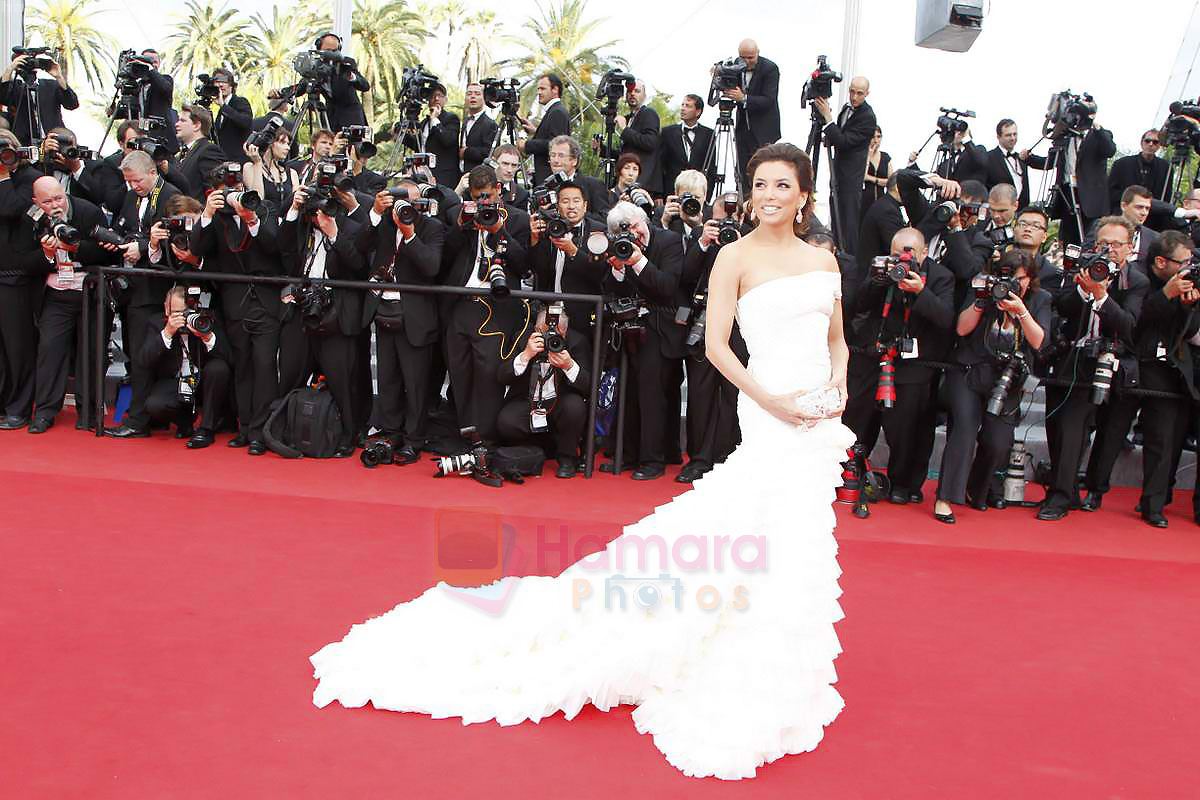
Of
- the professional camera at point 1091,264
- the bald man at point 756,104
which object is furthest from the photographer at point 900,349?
the bald man at point 756,104

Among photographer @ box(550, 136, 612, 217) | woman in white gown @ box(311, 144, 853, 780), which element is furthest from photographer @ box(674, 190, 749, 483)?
woman in white gown @ box(311, 144, 853, 780)

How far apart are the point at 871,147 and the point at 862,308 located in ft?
8.32

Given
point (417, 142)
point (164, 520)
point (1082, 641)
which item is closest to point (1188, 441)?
point (1082, 641)

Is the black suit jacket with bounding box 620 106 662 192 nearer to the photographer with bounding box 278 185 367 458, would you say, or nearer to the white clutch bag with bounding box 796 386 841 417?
the photographer with bounding box 278 185 367 458

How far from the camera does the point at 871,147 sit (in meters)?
8.28

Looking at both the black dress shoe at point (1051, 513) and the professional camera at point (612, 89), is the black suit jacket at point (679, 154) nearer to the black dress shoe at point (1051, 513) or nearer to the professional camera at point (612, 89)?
the professional camera at point (612, 89)

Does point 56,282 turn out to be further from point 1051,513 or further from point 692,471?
point 1051,513

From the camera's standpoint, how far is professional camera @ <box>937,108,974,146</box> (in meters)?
7.79

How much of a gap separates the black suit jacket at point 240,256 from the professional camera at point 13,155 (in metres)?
1.30

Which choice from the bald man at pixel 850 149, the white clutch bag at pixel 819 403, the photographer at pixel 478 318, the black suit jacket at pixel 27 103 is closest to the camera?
the white clutch bag at pixel 819 403

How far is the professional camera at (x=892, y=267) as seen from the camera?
582 centimetres

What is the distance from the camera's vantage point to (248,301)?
6.72 metres

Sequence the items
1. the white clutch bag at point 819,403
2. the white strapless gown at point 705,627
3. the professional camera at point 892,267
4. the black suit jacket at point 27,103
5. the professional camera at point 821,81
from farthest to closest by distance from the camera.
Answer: the black suit jacket at point 27,103 → the professional camera at point 821,81 → the professional camera at point 892,267 → the white clutch bag at point 819,403 → the white strapless gown at point 705,627

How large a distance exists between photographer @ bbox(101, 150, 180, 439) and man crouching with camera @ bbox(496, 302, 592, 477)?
2.31 m
